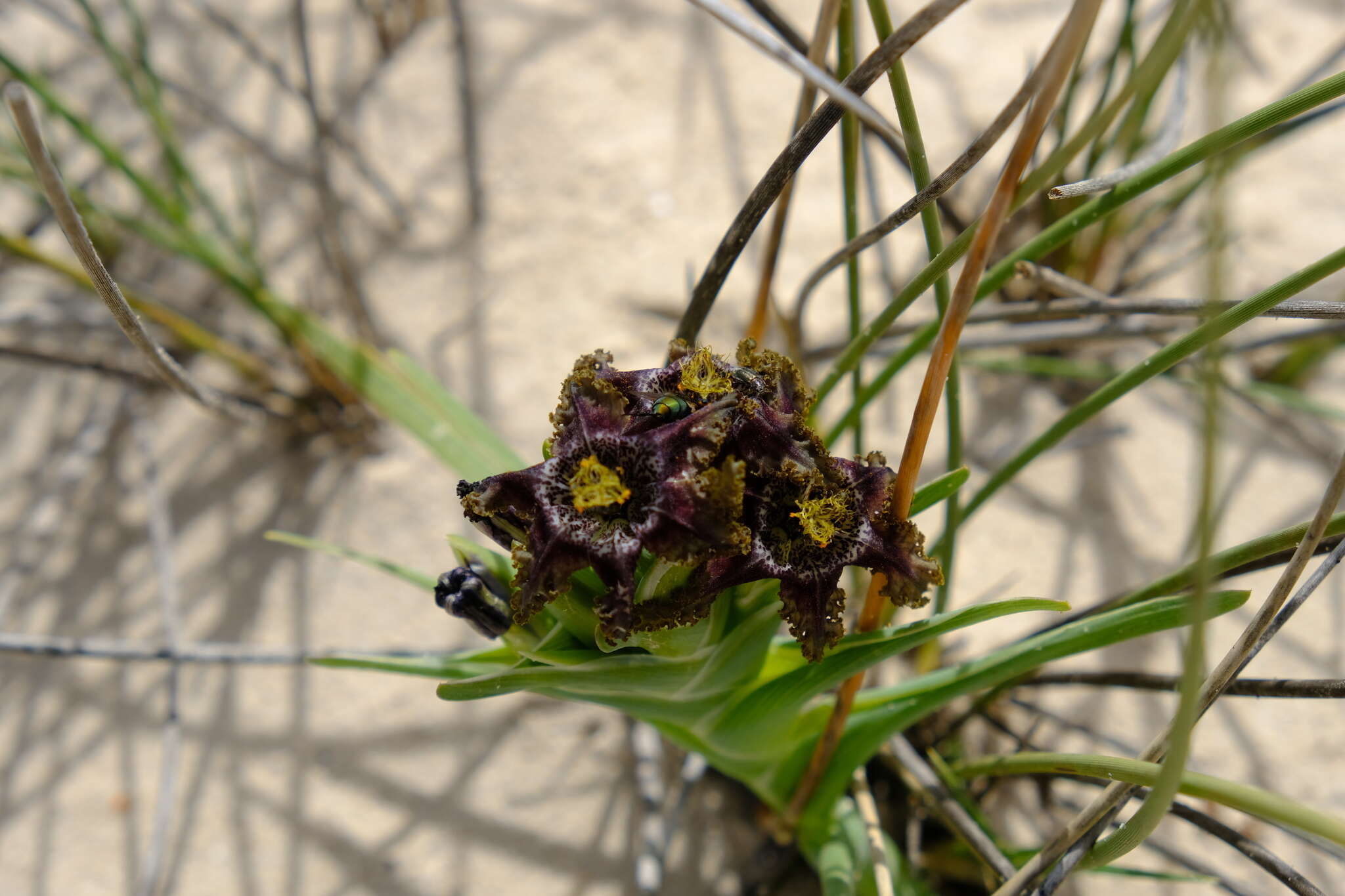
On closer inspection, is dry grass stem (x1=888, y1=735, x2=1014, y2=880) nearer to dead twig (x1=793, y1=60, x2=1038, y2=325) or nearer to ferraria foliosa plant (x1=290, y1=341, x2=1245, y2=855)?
ferraria foliosa plant (x1=290, y1=341, x2=1245, y2=855)

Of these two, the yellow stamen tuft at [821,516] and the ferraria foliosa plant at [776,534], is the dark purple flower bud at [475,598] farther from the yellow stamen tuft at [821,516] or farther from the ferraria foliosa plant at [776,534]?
the yellow stamen tuft at [821,516]

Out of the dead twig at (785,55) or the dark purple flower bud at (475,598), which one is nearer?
the dead twig at (785,55)

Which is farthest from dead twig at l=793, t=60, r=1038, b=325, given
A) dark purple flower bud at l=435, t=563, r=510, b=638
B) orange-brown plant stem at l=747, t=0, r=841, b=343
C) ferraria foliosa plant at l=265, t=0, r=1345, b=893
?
dark purple flower bud at l=435, t=563, r=510, b=638

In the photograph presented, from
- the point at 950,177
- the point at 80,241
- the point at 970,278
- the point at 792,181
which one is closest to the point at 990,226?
the point at 970,278

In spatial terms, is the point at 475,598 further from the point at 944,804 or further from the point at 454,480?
the point at 454,480

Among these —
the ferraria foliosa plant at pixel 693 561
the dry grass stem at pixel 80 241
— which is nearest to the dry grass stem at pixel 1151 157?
the ferraria foliosa plant at pixel 693 561

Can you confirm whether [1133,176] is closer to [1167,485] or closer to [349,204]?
[1167,485]

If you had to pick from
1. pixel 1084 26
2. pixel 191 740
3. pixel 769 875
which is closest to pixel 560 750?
pixel 769 875
